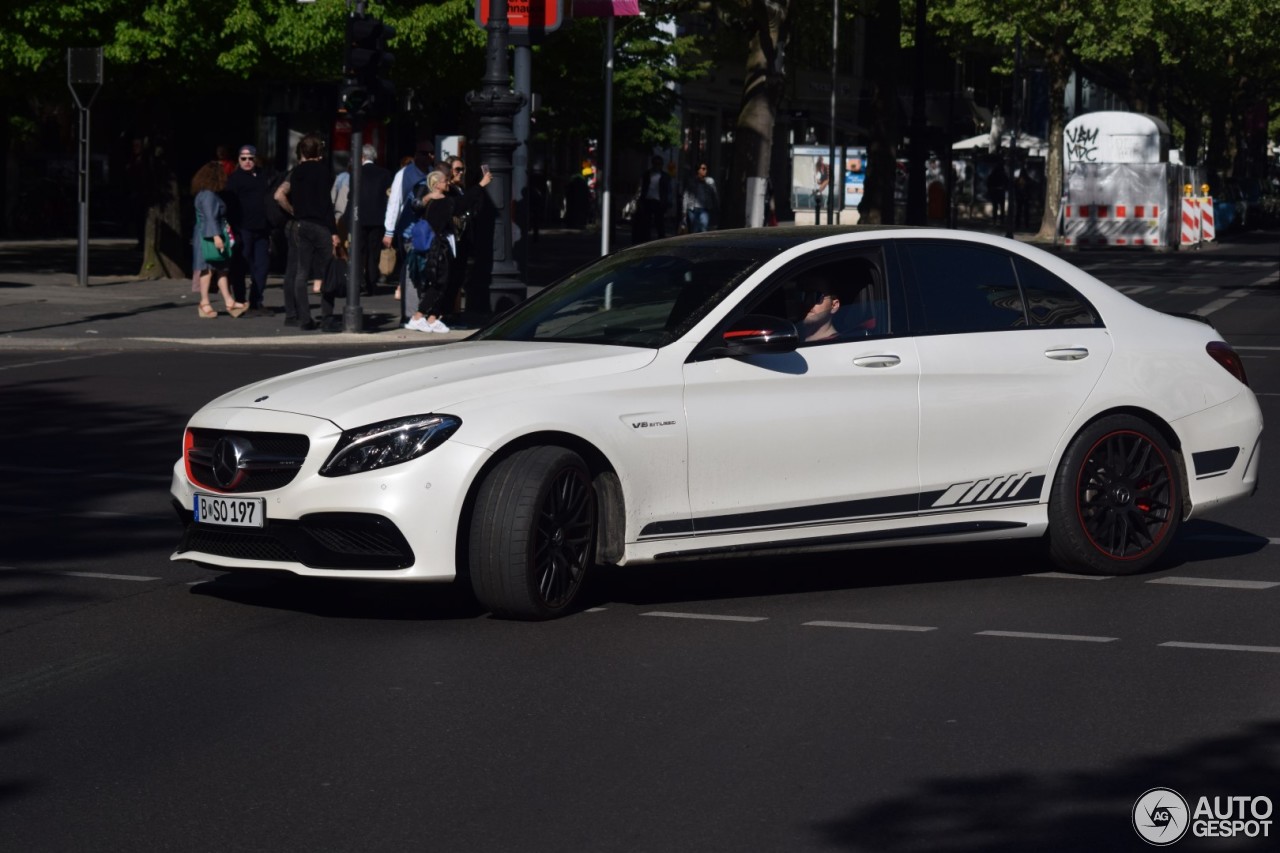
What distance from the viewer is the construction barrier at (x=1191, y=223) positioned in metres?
50.8

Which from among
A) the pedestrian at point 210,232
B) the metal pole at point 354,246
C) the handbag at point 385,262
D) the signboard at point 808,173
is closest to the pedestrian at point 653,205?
the handbag at point 385,262

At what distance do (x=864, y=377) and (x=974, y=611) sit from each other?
999mm

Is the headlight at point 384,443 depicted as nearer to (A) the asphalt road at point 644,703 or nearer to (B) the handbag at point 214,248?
(A) the asphalt road at point 644,703

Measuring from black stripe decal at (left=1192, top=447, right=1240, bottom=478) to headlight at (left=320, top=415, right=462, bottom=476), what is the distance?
3446mm

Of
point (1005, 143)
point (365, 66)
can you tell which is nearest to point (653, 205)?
point (365, 66)

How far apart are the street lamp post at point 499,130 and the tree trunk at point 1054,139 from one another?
33.7 m

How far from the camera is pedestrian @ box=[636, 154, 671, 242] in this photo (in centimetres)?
3384

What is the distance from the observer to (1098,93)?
113 m

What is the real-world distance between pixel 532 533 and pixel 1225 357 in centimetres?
355

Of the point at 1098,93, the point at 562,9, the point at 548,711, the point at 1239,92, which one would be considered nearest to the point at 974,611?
the point at 548,711

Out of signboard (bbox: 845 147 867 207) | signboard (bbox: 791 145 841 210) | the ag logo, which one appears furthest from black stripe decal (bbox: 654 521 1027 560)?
signboard (bbox: 845 147 867 207)

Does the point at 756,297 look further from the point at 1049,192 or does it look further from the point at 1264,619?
the point at 1049,192

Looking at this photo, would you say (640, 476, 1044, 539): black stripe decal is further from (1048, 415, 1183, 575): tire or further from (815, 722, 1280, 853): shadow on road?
(815, 722, 1280, 853): shadow on road

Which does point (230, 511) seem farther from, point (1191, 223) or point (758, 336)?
point (1191, 223)
